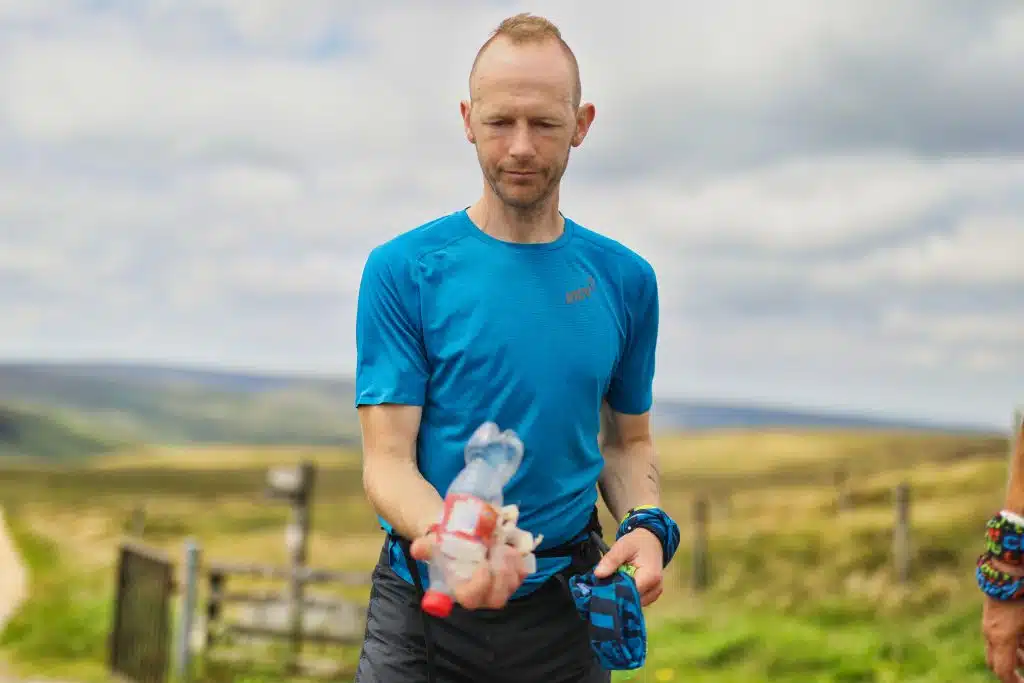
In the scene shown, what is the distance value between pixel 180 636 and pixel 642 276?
11.9 m

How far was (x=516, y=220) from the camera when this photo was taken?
3.17 m

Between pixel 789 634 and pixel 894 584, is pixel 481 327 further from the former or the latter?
pixel 894 584

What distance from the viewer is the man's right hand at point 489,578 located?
8.70 feet

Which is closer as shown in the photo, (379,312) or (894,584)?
(379,312)

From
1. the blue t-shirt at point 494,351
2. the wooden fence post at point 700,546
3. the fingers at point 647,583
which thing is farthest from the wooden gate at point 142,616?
the fingers at point 647,583

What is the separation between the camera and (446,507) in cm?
273

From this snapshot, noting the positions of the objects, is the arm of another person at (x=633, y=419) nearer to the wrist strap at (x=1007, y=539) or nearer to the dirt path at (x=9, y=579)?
the wrist strap at (x=1007, y=539)

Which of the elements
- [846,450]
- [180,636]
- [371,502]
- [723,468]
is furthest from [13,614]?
[846,450]

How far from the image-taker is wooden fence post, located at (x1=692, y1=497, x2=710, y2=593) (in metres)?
19.7

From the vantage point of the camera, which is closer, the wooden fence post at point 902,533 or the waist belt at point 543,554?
the waist belt at point 543,554

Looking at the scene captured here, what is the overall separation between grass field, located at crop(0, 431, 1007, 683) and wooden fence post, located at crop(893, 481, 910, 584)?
0.71ft

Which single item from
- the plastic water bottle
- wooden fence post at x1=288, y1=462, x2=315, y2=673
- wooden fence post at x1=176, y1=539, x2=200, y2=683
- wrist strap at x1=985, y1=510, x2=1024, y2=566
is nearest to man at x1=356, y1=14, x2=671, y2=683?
the plastic water bottle

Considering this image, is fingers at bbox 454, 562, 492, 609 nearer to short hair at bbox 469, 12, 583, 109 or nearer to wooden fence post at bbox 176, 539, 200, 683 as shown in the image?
short hair at bbox 469, 12, 583, 109

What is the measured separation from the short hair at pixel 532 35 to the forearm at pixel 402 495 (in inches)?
41.7
